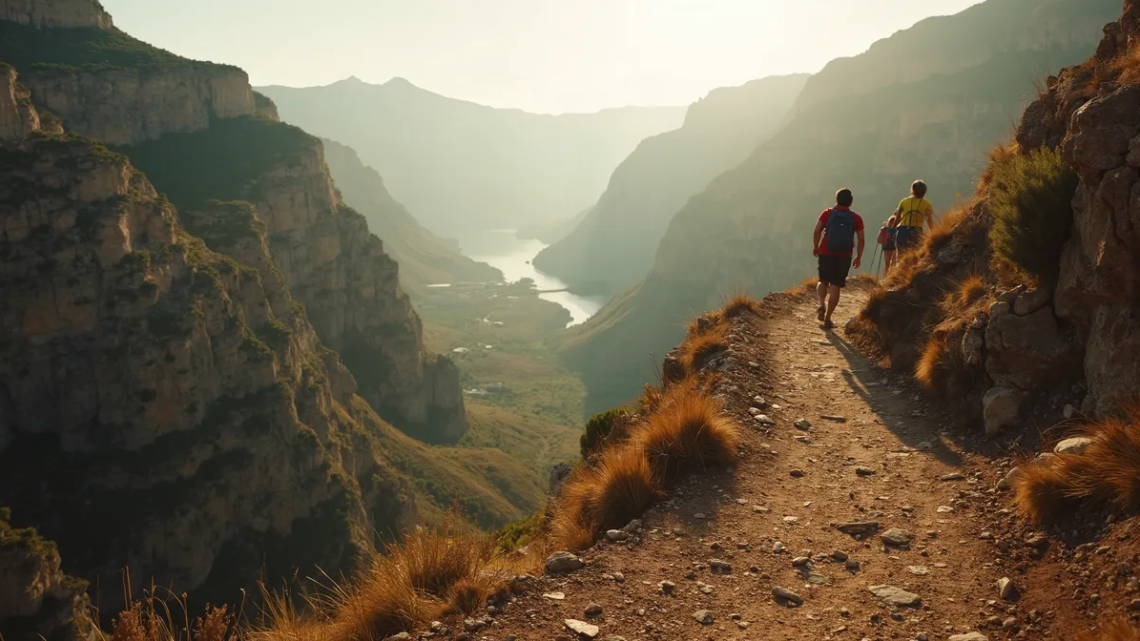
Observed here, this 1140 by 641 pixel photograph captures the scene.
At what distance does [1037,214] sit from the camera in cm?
743

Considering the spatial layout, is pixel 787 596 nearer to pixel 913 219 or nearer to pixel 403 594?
pixel 403 594

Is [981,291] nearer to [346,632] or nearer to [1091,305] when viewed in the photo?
[1091,305]

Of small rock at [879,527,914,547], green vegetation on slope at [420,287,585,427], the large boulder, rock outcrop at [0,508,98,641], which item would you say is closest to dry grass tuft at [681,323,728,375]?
the large boulder

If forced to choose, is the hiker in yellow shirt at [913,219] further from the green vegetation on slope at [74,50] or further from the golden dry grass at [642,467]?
the green vegetation on slope at [74,50]

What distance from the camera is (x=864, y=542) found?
620cm

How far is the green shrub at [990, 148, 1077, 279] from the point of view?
7.25 metres

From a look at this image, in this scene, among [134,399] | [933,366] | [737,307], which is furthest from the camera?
[134,399]

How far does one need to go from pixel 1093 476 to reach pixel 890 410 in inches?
175

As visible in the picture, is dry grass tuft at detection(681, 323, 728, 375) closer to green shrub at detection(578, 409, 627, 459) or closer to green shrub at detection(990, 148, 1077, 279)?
green shrub at detection(578, 409, 627, 459)

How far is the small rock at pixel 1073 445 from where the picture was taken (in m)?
5.50

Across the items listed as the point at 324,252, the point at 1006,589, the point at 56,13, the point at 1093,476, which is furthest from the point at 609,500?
the point at 56,13

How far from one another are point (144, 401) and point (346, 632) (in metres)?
60.7

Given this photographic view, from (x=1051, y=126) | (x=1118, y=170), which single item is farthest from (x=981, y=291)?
(x=1118, y=170)

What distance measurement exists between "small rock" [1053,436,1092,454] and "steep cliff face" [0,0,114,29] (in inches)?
4679
